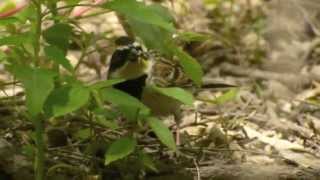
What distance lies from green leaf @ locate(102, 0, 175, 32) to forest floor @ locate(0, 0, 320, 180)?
421 millimetres

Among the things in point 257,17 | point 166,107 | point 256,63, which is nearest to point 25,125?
point 166,107

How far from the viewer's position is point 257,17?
351 cm

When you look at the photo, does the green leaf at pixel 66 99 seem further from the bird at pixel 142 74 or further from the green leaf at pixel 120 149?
the bird at pixel 142 74

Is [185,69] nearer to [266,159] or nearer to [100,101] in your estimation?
[100,101]

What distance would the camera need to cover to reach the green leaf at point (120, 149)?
5.01 feet

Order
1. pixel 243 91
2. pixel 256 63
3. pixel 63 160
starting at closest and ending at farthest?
pixel 63 160, pixel 243 91, pixel 256 63

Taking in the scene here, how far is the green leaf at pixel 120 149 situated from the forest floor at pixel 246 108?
0.53 feet

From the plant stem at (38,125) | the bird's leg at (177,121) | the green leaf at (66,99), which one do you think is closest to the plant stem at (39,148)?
Result: the plant stem at (38,125)

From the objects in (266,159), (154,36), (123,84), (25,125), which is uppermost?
(154,36)

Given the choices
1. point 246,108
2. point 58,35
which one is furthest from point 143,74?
point 246,108

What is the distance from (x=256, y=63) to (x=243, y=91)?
445 millimetres

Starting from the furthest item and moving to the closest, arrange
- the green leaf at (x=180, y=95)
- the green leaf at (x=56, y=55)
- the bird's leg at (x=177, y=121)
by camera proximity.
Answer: the bird's leg at (x=177, y=121)
the green leaf at (x=180, y=95)
the green leaf at (x=56, y=55)

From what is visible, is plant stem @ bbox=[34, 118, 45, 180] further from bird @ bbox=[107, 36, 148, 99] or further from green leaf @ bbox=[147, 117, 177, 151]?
bird @ bbox=[107, 36, 148, 99]

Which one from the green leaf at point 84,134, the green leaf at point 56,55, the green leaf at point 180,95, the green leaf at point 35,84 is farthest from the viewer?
the green leaf at point 84,134
